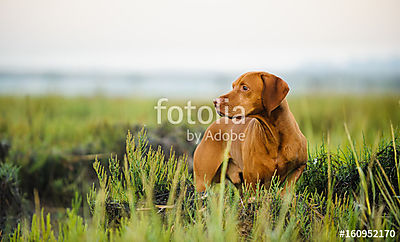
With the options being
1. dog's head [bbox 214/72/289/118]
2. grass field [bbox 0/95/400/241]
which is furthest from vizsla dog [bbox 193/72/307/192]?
grass field [bbox 0/95/400/241]

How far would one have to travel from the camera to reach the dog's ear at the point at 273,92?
9.89 feet

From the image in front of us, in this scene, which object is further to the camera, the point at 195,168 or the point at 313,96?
the point at 313,96

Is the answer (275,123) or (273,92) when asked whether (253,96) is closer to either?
(273,92)

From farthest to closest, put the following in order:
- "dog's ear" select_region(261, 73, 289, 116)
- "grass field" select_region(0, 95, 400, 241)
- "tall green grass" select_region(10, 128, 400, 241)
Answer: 1. "dog's ear" select_region(261, 73, 289, 116)
2. "grass field" select_region(0, 95, 400, 241)
3. "tall green grass" select_region(10, 128, 400, 241)

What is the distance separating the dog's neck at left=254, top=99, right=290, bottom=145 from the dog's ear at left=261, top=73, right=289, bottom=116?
0.23 ft

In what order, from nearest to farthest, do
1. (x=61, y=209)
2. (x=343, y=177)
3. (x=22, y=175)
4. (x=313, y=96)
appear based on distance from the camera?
(x=343, y=177) → (x=61, y=209) → (x=22, y=175) → (x=313, y=96)

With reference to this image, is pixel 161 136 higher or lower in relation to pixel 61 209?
higher

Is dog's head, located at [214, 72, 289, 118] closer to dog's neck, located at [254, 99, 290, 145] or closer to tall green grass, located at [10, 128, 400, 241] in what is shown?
dog's neck, located at [254, 99, 290, 145]

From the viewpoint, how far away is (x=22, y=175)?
5516 mm

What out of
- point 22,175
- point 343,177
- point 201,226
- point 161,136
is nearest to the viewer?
point 201,226

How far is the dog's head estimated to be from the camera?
9.92ft

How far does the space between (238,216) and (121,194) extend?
86 centimetres

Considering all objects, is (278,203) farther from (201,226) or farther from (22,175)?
(22,175)

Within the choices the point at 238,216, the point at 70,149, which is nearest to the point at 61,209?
the point at 70,149
